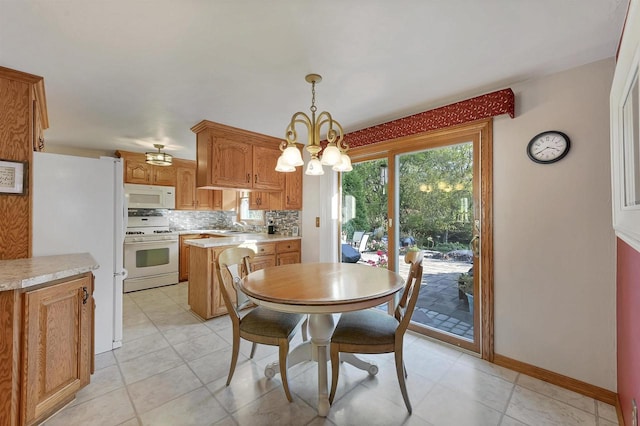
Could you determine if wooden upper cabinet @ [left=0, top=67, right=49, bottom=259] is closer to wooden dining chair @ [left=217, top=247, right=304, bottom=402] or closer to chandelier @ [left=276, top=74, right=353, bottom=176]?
wooden dining chair @ [left=217, top=247, right=304, bottom=402]

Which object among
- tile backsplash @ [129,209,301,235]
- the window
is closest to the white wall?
the window

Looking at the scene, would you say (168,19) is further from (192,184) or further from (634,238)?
(192,184)

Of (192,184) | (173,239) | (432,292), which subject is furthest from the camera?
(192,184)

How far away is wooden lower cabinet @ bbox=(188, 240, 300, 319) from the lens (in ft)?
10.1

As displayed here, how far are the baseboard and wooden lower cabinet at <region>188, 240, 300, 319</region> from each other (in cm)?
259

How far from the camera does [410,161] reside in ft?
9.35

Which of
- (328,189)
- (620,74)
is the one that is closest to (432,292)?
(328,189)

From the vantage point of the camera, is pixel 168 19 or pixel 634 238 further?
pixel 168 19

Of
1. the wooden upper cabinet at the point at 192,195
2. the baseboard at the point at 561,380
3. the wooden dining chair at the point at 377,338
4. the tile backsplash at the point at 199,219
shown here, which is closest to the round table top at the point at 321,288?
the wooden dining chair at the point at 377,338

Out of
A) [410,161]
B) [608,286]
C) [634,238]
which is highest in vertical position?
[410,161]

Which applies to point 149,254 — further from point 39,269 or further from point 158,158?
point 39,269

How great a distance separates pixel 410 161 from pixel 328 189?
1102 millimetres

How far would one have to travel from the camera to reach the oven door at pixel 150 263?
4.16m

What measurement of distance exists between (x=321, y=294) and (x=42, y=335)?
1.58 meters
